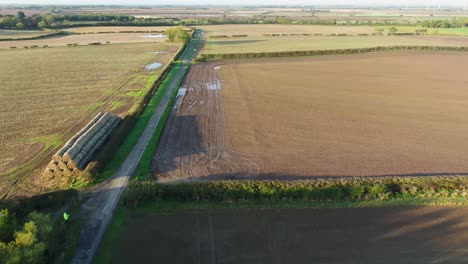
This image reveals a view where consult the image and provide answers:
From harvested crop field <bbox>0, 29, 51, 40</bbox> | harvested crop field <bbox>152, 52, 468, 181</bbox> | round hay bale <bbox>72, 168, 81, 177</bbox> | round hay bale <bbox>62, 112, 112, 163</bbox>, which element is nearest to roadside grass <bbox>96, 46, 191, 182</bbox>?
round hay bale <bbox>72, 168, 81, 177</bbox>

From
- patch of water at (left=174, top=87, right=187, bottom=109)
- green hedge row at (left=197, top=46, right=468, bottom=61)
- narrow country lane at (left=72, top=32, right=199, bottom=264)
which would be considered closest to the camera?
narrow country lane at (left=72, top=32, right=199, bottom=264)

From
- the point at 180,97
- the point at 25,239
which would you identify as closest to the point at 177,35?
the point at 180,97

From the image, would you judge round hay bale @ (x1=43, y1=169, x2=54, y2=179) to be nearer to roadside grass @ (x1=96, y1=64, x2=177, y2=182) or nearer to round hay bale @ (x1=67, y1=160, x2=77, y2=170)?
round hay bale @ (x1=67, y1=160, x2=77, y2=170)

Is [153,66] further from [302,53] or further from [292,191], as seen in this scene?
[292,191]

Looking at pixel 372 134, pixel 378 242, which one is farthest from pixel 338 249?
pixel 372 134

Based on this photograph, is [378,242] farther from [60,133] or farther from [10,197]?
[60,133]

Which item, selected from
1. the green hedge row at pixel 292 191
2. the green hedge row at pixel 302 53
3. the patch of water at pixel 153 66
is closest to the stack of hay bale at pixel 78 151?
the green hedge row at pixel 292 191
